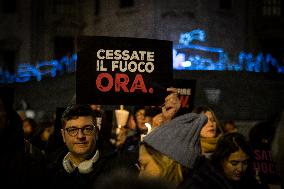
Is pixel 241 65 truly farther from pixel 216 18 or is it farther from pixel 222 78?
pixel 216 18

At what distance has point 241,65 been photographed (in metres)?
22.8

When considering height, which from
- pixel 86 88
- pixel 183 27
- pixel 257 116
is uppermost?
pixel 183 27

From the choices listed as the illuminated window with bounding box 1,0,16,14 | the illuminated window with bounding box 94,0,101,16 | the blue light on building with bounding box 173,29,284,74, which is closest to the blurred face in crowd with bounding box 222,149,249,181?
the blue light on building with bounding box 173,29,284,74

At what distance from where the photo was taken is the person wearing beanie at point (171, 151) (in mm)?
2730

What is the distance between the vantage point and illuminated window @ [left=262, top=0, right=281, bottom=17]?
2777 centimetres

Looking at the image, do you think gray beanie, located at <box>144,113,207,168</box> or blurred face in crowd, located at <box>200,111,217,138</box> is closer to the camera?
gray beanie, located at <box>144,113,207,168</box>

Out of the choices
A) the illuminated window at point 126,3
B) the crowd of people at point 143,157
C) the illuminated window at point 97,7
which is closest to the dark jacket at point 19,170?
the crowd of people at point 143,157

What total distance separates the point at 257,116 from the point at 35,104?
36.0 feet

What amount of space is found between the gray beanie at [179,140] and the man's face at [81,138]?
3.84 ft

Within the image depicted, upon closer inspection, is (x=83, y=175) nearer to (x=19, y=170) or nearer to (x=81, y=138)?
(x=81, y=138)

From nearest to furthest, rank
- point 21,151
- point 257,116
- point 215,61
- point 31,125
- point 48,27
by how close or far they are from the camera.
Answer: point 21,151 < point 31,125 < point 257,116 < point 215,61 < point 48,27

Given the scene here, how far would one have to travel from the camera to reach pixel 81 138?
3.90 metres

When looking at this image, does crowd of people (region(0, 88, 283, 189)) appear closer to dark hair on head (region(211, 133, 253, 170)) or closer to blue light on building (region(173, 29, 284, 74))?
dark hair on head (region(211, 133, 253, 170))

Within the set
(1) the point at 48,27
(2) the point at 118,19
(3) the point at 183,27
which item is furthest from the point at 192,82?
(1) the point at 48,27
